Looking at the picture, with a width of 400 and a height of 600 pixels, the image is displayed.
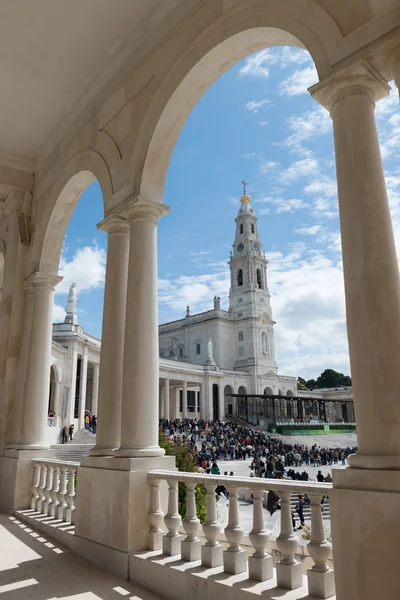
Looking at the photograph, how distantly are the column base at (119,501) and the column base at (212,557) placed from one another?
156 cm

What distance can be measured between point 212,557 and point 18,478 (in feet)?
27.1

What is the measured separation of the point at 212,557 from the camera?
673cm

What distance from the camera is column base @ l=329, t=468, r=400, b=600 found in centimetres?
458

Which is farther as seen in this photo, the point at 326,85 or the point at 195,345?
the point at 195,345

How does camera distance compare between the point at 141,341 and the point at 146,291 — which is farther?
the point at 146,291

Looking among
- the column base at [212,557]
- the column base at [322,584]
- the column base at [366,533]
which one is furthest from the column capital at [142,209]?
the column base at [322,584]

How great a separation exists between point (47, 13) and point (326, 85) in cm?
692

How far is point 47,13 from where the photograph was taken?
998 cm

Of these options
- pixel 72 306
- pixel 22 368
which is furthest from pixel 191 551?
pixel 72 306

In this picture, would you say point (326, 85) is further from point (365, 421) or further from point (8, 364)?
point (8, 364)

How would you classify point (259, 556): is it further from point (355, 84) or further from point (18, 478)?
point (18, 478)

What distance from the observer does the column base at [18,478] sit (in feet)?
42.9

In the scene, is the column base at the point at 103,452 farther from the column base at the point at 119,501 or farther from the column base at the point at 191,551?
the column base at the point at 191,551

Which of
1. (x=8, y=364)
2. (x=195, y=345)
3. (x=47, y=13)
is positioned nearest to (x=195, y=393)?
(x=195, y=345)
